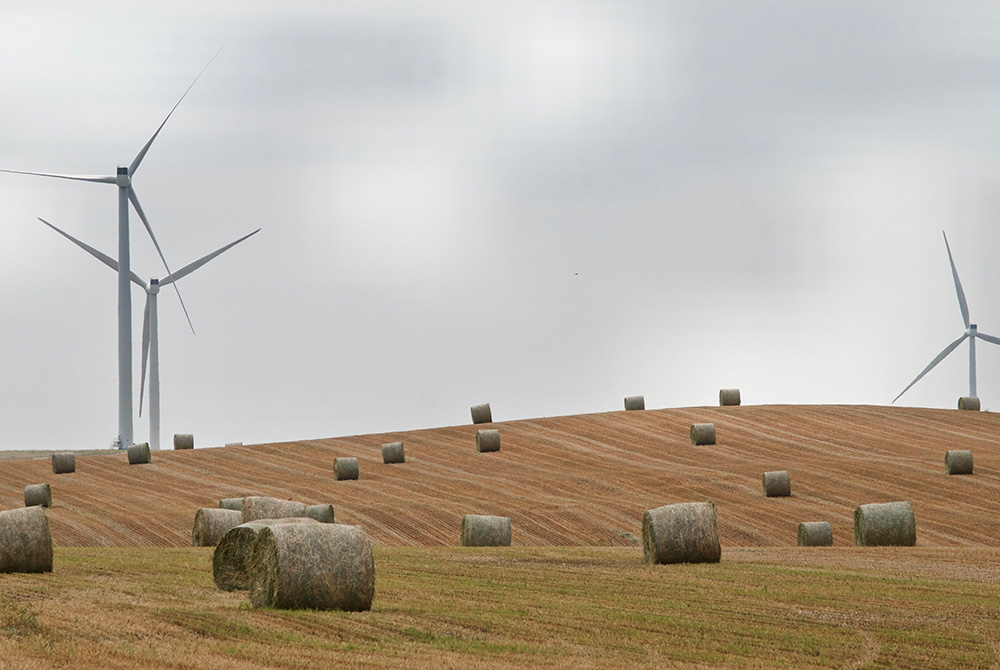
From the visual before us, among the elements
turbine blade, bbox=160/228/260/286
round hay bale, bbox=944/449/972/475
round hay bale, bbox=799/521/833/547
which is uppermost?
turbine blade, bbox=160/228/260/286

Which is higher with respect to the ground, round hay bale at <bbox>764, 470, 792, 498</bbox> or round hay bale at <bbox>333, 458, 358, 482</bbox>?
round hay bale at <bbox>333, 458, 358, 482</bbox>

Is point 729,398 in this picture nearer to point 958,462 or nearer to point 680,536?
point 958,462

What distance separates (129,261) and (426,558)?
139ft

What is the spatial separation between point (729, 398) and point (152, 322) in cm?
2953

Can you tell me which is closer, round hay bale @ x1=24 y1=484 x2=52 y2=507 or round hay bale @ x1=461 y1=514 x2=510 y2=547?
round hay bale @ x1=461 y1=514 x2=510 y2=547

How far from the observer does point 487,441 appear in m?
52.0

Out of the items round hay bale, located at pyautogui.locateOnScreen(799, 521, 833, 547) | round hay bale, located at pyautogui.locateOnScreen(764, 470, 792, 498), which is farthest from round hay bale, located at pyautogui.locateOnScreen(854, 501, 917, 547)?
round hay bale, located at pyautogui.locateOnScreen(764, 470, 792, 498)

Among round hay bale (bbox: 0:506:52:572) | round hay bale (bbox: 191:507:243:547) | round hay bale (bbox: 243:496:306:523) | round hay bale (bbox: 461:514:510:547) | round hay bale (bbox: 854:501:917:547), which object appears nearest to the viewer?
round hay bale (bbox: 0:506:52:572)

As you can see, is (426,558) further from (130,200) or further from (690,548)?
(130,200)

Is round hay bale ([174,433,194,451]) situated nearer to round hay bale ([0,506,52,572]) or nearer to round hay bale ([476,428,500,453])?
round hay bale ([476,428,500,453])

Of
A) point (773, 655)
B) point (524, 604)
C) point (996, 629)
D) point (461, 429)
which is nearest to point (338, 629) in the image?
point (524, 604)

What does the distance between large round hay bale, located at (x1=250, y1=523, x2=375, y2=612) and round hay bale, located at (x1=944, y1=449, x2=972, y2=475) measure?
31385 mm

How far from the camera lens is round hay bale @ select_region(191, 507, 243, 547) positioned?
28.6 metres

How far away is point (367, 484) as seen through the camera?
147ft
